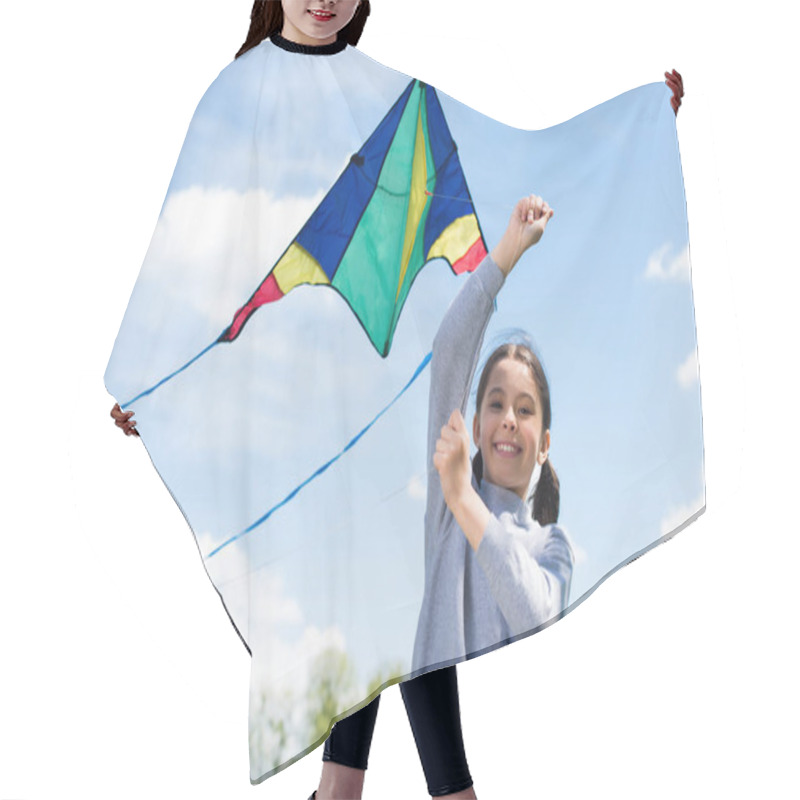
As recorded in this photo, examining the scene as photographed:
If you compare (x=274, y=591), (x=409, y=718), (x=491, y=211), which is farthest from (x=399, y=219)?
(x=409, y=718)

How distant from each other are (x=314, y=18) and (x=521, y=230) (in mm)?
576

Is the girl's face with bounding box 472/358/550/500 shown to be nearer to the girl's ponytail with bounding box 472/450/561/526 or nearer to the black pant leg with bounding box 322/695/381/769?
the girl's ponytail with bounding box 472/450/561/526

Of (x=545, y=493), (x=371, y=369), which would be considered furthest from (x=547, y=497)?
(x=371, y=369)

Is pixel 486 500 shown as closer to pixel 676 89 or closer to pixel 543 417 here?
pixel 543 417

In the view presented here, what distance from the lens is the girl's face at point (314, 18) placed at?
Answer: 141 inches

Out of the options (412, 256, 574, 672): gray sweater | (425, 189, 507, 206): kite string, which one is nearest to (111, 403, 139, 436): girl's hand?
(412, 256, 574, 672): gray sweater

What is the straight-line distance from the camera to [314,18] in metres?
3.60

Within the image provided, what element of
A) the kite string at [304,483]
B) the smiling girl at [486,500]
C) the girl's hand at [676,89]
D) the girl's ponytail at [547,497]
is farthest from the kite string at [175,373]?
the girl's hand at [676,89]

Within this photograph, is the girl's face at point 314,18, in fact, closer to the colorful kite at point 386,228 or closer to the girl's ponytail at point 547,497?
the colorful kite at point 386,228

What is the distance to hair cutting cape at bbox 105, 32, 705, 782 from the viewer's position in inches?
138

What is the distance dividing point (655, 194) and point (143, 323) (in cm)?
103

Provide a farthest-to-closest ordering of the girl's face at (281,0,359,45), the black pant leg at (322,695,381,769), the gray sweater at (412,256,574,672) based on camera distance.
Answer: the black pant leg at (322,695,381,769) → the girl's face at (281,0,359,45) → the gray sweater at (412,256,574,672)

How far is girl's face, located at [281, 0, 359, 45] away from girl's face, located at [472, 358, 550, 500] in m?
0.73

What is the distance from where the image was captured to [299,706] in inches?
137
